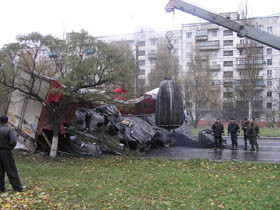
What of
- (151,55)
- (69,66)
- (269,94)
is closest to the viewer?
(69,66)

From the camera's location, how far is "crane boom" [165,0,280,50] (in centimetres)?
1032

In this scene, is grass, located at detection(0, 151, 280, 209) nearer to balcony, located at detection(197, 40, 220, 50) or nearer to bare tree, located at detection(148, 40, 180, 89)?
bare tree, located at detection(148, 40, 180, 89)

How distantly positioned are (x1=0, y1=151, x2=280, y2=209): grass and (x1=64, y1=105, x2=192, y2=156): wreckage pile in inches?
70.9

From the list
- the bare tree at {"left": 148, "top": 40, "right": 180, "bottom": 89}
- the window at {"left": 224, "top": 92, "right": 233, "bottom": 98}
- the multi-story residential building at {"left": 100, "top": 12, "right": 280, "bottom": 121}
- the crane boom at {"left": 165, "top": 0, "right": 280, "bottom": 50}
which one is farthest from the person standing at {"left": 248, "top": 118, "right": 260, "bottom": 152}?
the multi-story residential building at {"left": 100, "top": 12, "right": 280, "bottom": 121}

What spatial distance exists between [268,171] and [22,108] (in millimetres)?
11038

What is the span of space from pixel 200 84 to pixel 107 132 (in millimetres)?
29419

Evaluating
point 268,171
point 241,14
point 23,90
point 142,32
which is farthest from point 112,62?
point 241,14

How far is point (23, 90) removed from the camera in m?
12.6

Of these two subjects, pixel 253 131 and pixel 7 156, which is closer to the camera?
pixel 7 156

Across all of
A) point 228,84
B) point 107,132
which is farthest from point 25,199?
point 228,84

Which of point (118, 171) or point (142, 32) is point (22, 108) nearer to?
point (118, 171)

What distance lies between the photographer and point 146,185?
784 cm

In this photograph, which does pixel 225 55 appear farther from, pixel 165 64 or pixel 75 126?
pixel 75 126

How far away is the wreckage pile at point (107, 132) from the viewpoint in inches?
530
